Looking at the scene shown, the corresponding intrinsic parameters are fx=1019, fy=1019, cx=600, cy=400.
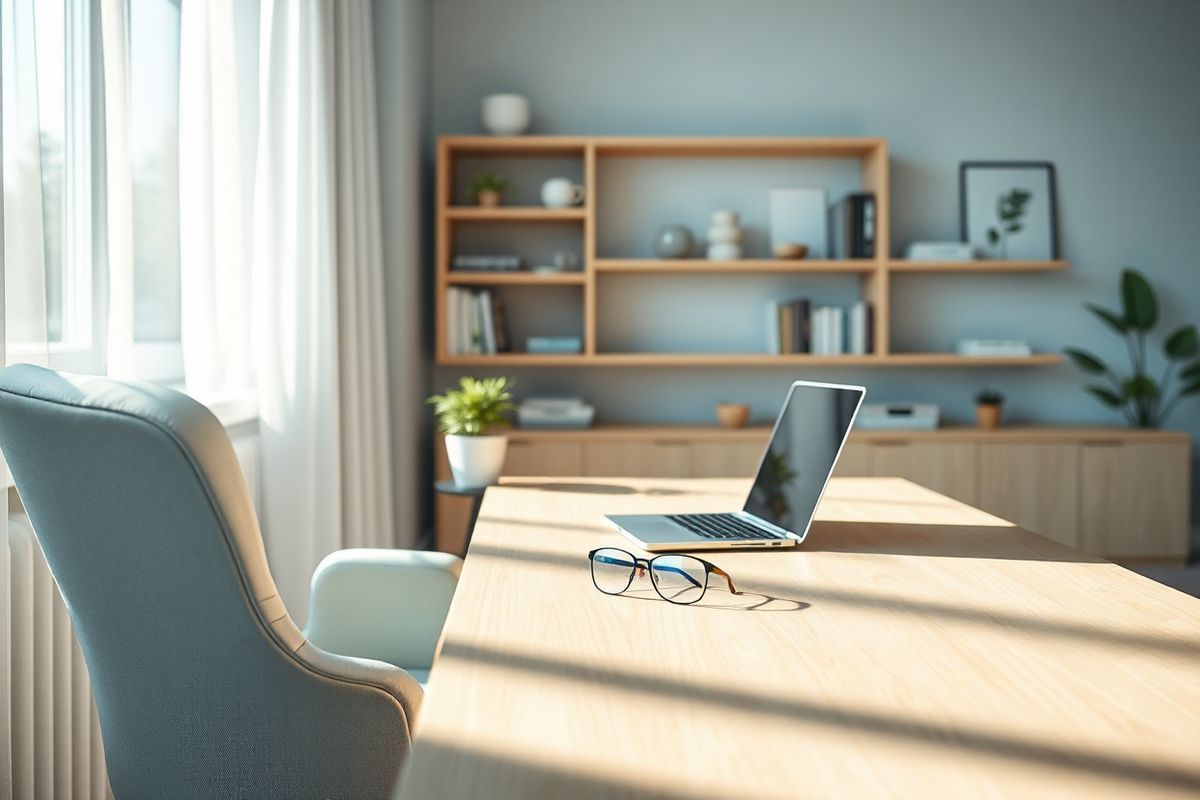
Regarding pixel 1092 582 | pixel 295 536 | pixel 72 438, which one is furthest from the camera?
pixel 295 536

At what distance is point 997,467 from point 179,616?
12.2 ft

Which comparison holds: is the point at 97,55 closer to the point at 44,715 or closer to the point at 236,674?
the point at 44,715

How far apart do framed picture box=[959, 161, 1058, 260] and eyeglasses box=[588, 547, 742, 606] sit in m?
3.61

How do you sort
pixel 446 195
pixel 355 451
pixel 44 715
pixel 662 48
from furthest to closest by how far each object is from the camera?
1. pixel 662 48
2. pixel 446 195
3. pixel 355 451
4. pixel 44 715

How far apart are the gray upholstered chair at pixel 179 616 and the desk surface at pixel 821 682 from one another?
19 cm

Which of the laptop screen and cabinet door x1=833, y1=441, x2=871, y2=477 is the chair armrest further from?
cabinet door x1=833, y1=441, x2=871, y2=477

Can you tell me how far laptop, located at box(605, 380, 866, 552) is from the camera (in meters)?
1.58

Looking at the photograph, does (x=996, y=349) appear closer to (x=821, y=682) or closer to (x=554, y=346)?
(x=554, y=346)

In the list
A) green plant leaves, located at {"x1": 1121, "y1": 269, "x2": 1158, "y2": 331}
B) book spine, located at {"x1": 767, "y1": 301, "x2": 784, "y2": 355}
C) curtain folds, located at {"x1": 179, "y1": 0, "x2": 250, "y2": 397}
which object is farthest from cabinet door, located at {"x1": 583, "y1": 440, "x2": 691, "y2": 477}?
green plant leaves, located at {"x1": 1121, "y1": 269, "x2": 1158, "y2": 331}

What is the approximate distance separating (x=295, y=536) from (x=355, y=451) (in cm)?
41

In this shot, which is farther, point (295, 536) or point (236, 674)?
point (295, 536)

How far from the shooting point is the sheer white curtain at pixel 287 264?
8.81ft

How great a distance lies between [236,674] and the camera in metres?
1.09

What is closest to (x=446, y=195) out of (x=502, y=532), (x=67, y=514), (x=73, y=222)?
(x=73, y=222)
